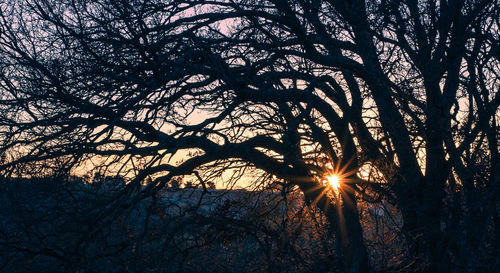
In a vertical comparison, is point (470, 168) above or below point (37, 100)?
below

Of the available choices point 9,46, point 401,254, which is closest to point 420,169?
point 401,254

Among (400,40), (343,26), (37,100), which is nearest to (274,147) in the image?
(343,26)

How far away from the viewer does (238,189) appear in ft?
28.2

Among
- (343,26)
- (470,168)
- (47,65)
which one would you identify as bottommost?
(470,168)

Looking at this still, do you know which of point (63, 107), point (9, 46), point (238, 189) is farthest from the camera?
point (238, 189)

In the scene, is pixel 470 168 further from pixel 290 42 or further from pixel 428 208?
pixel 290 42

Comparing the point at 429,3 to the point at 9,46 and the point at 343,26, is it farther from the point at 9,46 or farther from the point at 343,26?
the point at 9,46

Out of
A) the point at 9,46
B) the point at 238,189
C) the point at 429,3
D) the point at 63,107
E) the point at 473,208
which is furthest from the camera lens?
the point at 238,189

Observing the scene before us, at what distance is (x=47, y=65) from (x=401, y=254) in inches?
244

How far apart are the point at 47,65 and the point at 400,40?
5.63 metres

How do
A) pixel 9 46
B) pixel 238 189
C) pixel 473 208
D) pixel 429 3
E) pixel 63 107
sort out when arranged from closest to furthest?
pixel 473 208 → pixel 63 107 → pixel 429 3 → pixel 9 46 → pixel 238 189

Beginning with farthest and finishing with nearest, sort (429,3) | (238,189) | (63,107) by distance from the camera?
1. (238,189)
2. (429,3)
3. (63,107)

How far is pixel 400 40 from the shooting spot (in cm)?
725

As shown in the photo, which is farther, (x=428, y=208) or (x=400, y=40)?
(x=400, y=40)
